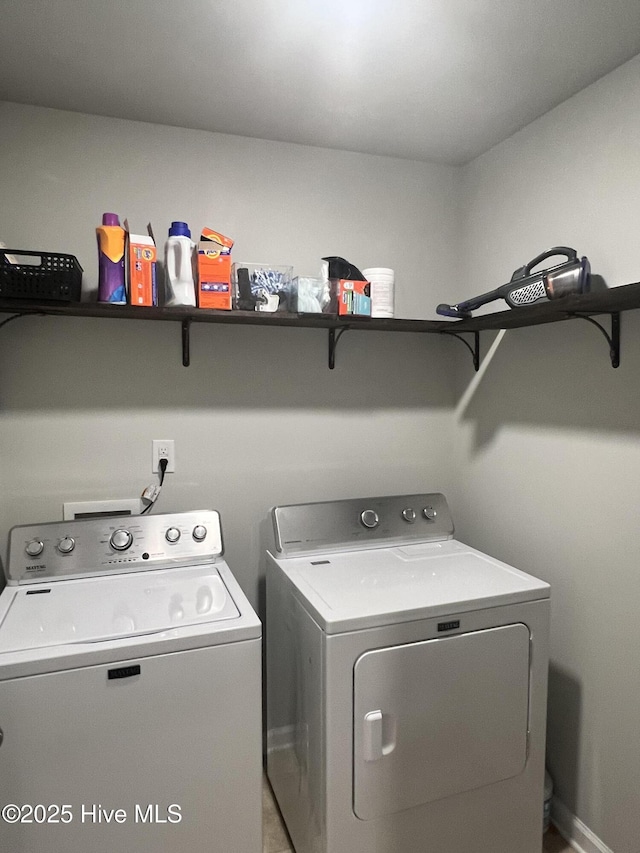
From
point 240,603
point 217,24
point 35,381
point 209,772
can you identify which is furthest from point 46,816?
point 217,24

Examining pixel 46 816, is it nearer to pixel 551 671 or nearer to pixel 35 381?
pixel 35 381

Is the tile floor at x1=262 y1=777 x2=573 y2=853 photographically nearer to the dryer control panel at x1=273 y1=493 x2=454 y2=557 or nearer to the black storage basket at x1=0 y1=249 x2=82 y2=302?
the dryer control panel at x1=273 y1=493 x2=454 y2=557

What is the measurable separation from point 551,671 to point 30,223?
2273 mm

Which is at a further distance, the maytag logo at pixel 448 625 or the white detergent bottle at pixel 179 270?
the white detergent bottle at pixel 179 270

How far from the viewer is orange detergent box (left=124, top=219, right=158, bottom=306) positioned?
5.41 feet

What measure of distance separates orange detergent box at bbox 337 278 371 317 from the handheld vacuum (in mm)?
403

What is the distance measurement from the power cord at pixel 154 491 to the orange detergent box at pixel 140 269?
578 mm

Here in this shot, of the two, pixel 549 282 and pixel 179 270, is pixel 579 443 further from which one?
→ pixel 179 270

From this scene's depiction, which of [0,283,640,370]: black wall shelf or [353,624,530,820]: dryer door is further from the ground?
[0,283,640,370]: black wall shelf

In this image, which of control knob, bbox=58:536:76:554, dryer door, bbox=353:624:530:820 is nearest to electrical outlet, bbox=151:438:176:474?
control knob, bbox=58:536:76:554

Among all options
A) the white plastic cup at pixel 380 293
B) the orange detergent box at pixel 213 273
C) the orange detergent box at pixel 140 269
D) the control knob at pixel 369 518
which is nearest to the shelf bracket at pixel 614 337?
the white plastic cup at pixel 380 293

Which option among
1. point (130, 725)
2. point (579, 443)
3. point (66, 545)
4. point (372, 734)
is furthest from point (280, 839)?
point (579, 443)

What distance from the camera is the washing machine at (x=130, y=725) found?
1210mm

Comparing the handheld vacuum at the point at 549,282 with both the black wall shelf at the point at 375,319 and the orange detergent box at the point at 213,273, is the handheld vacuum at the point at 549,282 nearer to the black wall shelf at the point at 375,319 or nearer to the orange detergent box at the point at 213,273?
the black wall shelf at the point at 375,319
